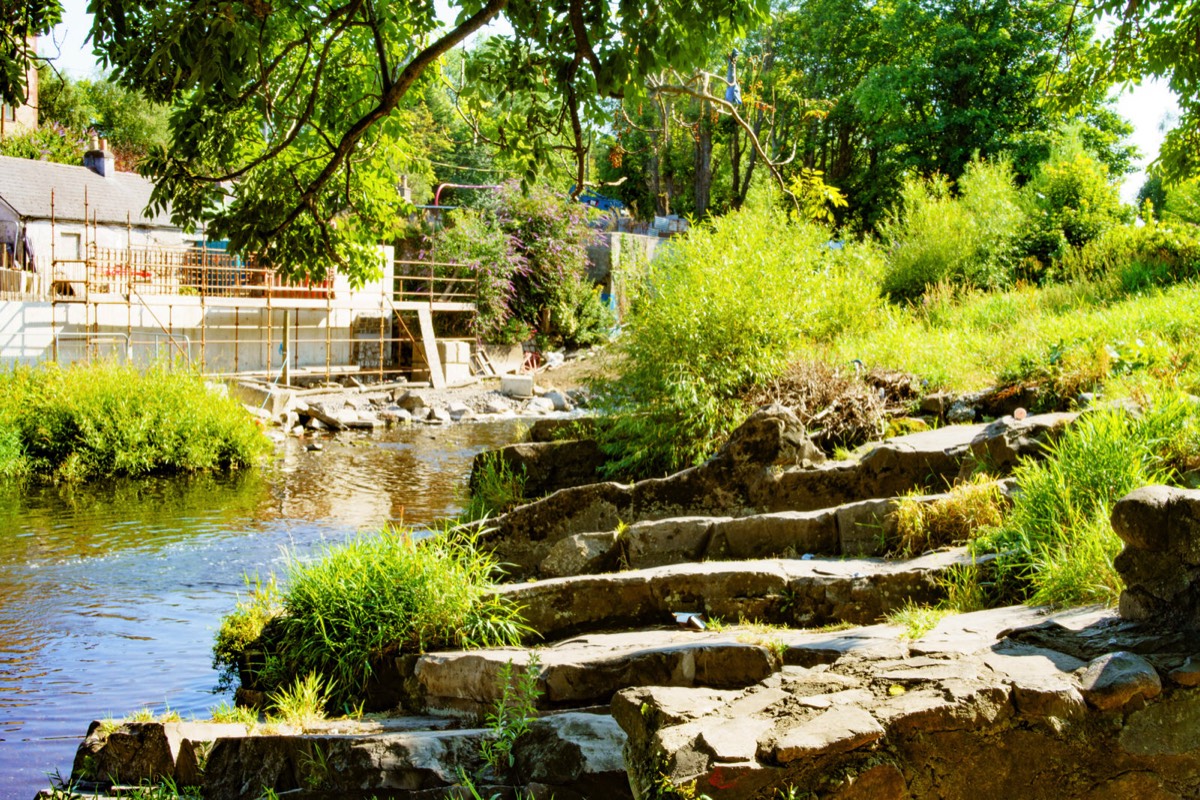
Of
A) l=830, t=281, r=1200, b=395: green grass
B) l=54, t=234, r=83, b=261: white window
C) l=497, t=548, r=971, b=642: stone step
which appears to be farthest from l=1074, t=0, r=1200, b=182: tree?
l=54, t=234, r=83, b=261: white window

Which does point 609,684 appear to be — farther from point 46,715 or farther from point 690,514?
point 46,715

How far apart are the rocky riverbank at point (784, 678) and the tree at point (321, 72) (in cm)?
266

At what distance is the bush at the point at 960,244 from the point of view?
53.3ft

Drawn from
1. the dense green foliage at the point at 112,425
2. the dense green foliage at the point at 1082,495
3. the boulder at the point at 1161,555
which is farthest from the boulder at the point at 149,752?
the dense green foliage at the point at 112,425

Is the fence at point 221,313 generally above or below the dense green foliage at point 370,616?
above

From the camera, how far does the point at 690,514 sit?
26.1 feet

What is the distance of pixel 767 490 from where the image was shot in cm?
761

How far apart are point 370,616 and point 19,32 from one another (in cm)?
394

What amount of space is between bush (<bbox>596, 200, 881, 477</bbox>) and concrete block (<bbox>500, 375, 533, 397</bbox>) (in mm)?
13362

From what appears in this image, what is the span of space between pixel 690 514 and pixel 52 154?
31896 millimetres

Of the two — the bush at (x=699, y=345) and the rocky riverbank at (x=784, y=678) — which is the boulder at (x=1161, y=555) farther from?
the bush at (x=699, y=345)

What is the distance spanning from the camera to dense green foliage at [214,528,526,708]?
6.02 m

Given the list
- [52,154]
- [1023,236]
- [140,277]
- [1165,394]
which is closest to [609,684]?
[1165,394]

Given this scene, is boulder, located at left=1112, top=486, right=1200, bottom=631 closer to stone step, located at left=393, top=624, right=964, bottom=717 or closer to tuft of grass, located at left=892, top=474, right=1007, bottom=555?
stone step, located at left=393, top=624, right=964, bottom=717
